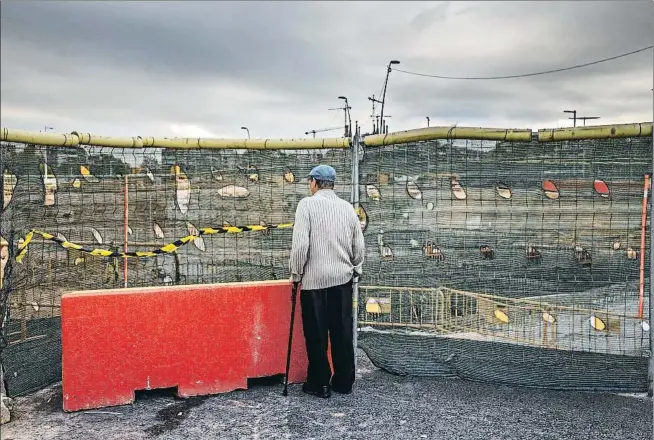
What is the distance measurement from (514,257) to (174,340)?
126 inches

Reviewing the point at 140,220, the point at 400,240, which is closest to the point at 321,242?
the point at 400,240

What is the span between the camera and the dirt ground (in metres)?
4.63

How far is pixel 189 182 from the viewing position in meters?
6.48

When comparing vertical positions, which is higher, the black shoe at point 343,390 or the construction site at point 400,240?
the construction site at point 400,240

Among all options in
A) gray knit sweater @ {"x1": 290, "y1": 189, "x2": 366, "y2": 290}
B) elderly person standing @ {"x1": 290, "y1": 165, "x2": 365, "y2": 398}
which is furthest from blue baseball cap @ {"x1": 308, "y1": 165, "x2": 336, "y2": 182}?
gray knit sweater @ {"x1": 290, "y1": 189, "x2": 366, "y2": 290}

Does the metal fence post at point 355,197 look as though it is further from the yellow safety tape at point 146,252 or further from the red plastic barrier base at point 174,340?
the yellow safety tape at point 146,252

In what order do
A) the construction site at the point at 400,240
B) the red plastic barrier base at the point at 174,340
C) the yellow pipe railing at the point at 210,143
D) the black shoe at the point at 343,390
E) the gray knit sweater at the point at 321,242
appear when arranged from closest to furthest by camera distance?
1. the red plastic barrier base at the point at 174,340
2. the gray knit sweater at the point at 321,242
3. the construction site at the point at 400,240
4. the black shoe at the point at 343,390
5. the yellow pipe railing at the point at 210,143

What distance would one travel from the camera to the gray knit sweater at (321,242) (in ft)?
17.4

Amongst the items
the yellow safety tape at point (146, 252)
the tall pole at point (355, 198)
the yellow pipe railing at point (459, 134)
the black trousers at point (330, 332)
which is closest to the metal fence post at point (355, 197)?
the tall pole at point (355, 198)

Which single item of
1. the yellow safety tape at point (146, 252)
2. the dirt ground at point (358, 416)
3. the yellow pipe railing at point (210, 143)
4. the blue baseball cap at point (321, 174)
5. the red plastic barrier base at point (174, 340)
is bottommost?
the dirt ground at point (358, 416)

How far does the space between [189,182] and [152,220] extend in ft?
1.94

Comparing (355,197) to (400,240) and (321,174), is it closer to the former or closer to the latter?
(400,240)

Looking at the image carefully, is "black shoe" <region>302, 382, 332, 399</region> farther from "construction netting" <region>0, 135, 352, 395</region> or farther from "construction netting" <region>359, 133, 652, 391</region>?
"construction netting" <region>0, 135, 352, 395</region>

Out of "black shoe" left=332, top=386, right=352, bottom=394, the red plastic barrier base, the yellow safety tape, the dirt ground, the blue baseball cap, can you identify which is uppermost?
the blue baseball cap
